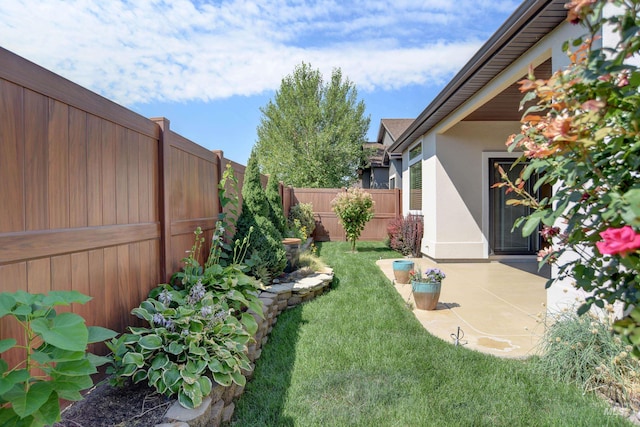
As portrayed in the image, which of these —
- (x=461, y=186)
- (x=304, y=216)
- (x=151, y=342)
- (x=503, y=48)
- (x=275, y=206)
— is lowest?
(x=151, y=342)

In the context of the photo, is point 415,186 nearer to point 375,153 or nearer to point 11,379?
point 11,379

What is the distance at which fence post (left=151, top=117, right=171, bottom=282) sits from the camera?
10.8ft

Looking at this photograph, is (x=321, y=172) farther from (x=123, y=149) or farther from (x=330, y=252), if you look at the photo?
(x=123, y=149)

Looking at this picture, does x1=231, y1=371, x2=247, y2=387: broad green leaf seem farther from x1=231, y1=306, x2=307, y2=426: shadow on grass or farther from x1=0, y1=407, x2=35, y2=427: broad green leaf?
x1=0, y1=407, x2=35, y2=427: broad green leaf

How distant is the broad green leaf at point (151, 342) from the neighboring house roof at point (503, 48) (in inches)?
164

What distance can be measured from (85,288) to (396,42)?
12.2 meters

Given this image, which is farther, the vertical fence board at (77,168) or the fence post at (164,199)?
the fence post at (164,199)

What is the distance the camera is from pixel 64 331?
1.43 m

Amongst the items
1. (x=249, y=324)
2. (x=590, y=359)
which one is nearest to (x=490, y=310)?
(x=590, y=359)

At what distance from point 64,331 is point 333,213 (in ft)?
41.3

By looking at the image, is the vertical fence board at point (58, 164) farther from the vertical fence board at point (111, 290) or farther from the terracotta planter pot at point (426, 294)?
the terracotta planter pot at point (426, 294)

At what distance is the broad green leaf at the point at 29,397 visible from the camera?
131cm

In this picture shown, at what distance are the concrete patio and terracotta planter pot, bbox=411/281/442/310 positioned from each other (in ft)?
0.29

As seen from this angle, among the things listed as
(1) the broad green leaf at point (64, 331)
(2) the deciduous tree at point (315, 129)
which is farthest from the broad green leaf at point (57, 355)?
(2) the deciduous tree at point (315, 129)
